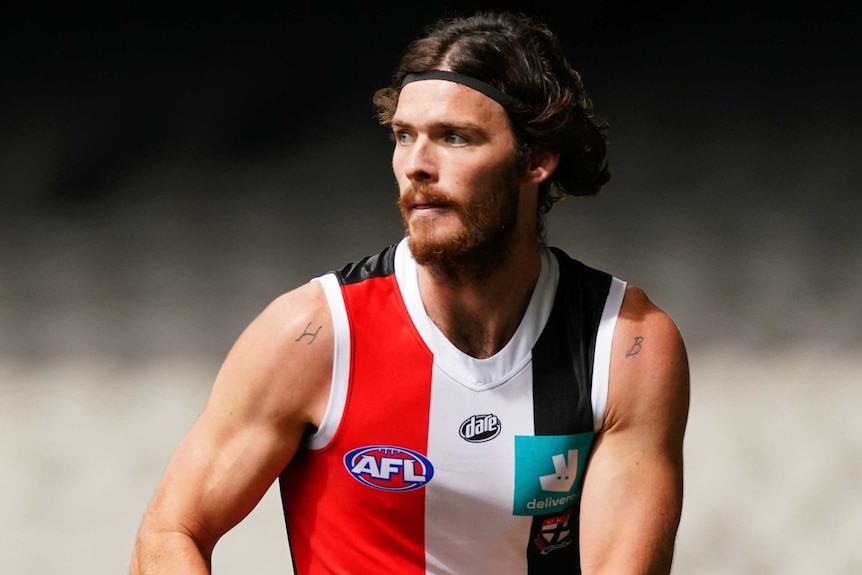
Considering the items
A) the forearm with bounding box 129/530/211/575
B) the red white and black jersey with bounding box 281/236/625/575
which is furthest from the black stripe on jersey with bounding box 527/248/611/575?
the forearm with bounding box 129/530/211/575

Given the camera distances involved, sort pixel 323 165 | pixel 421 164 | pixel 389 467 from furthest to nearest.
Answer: pixel 323 165, pixel 389 467, pixel 421 164

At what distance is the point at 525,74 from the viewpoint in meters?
2.20

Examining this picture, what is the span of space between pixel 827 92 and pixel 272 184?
1.39 metres

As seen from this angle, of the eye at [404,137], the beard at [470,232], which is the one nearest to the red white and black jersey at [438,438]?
the beard at [470,232]

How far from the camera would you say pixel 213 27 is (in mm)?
3549

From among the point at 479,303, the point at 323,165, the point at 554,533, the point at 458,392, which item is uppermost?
the point at 323,165

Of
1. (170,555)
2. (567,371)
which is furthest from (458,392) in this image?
(170,555)

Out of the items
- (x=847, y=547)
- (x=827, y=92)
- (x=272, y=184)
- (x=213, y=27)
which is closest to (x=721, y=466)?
(x=847, y=547)

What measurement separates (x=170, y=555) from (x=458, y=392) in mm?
488

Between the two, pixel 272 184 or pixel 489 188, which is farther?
pixel 272 184

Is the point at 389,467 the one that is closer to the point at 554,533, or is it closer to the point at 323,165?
the point at 554,533

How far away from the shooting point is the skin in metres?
2.08

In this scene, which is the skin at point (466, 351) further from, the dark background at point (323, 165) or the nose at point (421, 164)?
the dark background at point (323, 165)

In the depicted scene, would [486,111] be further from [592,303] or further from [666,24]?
[666,24]
